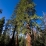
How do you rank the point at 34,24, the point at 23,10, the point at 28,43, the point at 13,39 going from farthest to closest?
the point at 13,39 → the point at 23,10 → the point at 34,24 → the point at 28,43

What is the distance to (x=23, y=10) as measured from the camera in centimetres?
2362

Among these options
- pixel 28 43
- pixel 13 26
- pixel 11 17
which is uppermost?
pixel 11 17

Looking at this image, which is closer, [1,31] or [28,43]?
[28,43]

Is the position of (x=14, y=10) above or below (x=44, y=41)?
above

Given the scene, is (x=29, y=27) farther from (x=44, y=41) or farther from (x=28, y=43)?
(x=44, y=41)

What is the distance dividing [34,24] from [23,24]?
1906 millimetres

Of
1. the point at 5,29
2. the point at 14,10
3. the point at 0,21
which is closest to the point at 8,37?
the point at 5,29

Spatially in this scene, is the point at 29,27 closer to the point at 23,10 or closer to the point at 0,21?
the point at 23,10

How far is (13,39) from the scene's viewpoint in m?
31.1

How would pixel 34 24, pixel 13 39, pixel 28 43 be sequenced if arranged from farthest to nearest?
pixel 13 39 → pixel 34 24 → pixel 28 43

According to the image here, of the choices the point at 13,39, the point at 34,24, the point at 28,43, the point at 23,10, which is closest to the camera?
the point at 28,43

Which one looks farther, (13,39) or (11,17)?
(11,17)

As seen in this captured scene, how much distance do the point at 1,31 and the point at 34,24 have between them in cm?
1388

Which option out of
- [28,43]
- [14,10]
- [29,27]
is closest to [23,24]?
[29,27]
